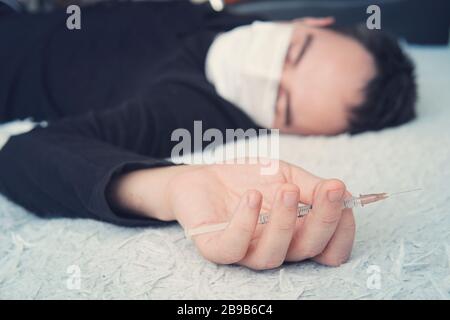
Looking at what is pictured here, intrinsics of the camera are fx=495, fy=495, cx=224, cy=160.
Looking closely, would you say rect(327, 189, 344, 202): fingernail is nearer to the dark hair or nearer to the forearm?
the forearm

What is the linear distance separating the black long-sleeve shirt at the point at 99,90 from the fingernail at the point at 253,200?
178 millimetres

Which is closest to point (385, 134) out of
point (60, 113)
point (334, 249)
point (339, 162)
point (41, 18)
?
point (339, 162)

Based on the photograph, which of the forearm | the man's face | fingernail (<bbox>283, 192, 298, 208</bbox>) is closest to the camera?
fingernail (<bbox>283, 192, 298, 208</bbox>)

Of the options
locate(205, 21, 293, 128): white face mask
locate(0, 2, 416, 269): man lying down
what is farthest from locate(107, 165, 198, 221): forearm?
locate(205, 21, 293, 128): white face mask

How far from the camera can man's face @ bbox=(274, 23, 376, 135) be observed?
776 millimetres

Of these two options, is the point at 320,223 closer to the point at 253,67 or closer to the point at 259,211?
the point at 259,211

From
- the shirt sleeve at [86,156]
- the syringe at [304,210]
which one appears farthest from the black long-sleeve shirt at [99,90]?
the syringe at [304,210]

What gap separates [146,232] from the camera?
0.46 m

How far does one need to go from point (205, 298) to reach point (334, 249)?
11 centimetres

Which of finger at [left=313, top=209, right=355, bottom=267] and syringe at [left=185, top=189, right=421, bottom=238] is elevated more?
syringe at [left=185, top=189, right=421, bottom=238]

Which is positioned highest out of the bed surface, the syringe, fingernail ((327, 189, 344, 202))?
fingernail ((327, 189, 344, 202))

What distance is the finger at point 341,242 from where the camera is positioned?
1.27 feet

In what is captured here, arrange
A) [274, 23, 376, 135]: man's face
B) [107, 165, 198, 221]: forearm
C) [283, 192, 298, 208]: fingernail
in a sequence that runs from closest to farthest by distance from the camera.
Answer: [283, 192, 298, 208]: fingernail, [107, 165, 198, 221]: forearm, [274, 23, 376, 135]: man's face
